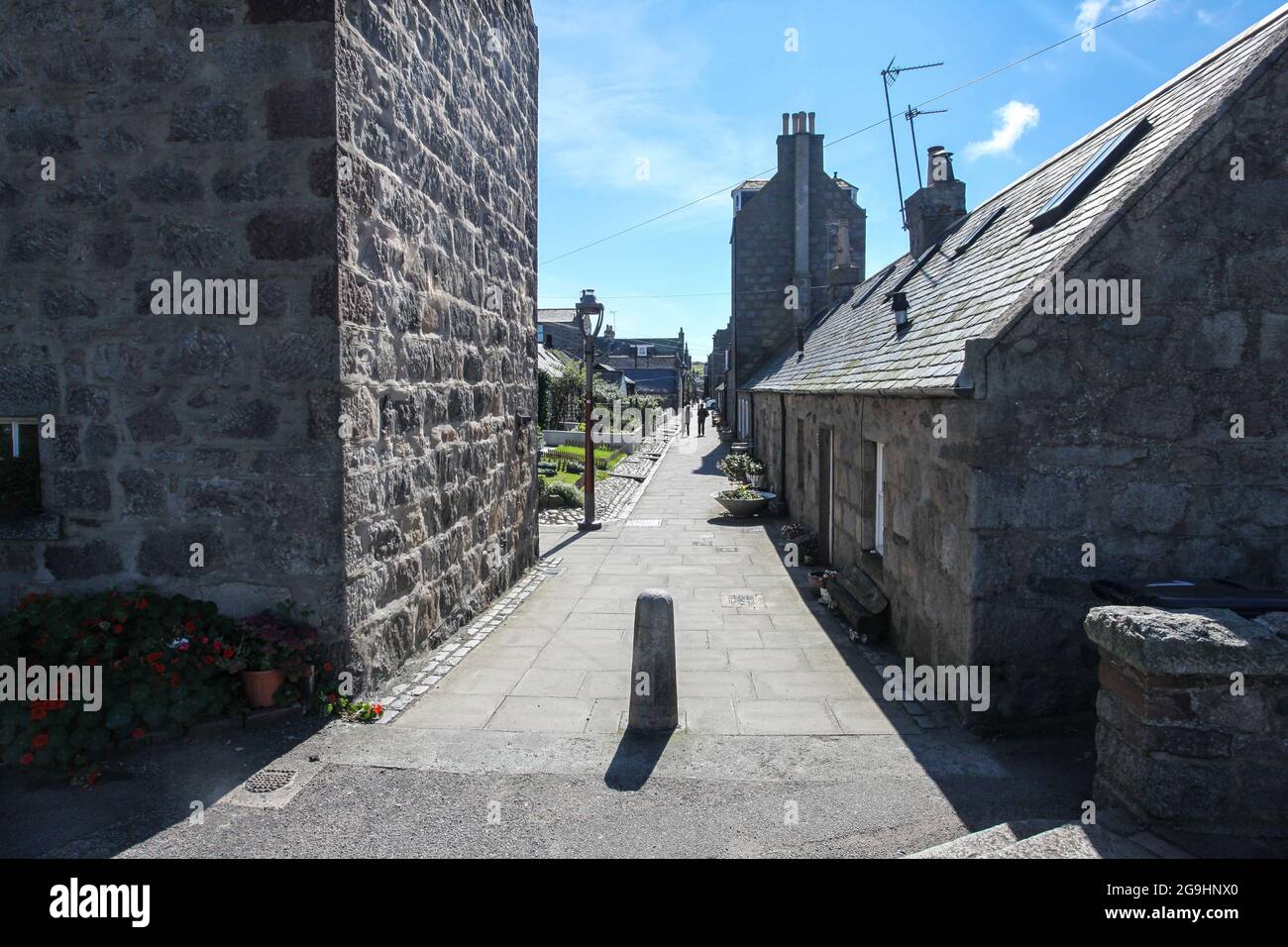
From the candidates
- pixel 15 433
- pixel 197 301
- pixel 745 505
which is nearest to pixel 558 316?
pixel 745 505

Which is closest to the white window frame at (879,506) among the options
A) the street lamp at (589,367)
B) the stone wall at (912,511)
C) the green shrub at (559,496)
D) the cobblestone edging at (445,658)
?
the stone wall at (912,511)

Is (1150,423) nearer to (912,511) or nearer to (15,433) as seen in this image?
(912,511)

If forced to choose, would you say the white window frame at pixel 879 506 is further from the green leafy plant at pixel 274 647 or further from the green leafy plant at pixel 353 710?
the green leafy plant at pixel 274 647

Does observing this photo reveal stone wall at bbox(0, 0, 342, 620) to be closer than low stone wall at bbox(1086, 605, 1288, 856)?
No

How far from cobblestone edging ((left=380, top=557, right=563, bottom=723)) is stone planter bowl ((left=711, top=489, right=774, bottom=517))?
20.4ft

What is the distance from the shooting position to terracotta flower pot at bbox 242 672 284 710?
4855 mm

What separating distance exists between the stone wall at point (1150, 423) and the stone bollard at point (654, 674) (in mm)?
2010

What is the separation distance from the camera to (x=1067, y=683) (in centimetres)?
511

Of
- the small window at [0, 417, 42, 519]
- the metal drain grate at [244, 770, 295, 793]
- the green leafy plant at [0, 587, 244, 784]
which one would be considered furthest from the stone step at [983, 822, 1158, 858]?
the small window at [0, 417, 42, 519]

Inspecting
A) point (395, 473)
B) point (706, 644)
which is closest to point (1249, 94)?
point (706, 644)

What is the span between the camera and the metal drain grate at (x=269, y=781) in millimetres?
4180

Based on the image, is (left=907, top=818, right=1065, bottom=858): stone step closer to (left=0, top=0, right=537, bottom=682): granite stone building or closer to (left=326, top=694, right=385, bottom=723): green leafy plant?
(left=326, top=694, right=385, bottom=723): green leafy plant
